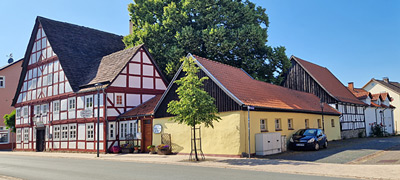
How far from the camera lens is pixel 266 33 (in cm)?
3177

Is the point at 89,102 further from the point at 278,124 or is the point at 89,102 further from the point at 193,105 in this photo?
the point at 278,124

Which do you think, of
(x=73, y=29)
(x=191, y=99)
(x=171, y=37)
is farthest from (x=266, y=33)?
(x=73, y=29)

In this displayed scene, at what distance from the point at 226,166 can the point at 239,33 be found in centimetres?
1684

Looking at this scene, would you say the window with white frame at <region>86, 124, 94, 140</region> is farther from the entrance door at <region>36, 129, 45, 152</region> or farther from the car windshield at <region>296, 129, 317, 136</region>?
the car windshield at <region>296, 129, 317, 136</region>

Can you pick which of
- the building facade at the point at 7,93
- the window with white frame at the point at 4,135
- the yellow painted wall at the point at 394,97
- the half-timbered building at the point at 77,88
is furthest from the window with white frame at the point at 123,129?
the yellow painted wall at the point at 394,97

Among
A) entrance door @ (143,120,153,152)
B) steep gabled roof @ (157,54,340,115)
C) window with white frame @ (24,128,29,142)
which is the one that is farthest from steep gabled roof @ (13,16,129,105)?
steep gabled roof @ (157,54,340,115)

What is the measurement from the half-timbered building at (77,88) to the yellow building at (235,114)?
424cm

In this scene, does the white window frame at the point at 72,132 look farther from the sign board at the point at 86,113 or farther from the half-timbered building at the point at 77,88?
the sign board at the point at 86,113

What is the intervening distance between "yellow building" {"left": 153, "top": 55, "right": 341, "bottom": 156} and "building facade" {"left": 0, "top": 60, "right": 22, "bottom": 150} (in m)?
28.1

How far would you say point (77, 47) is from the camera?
32.7 meters

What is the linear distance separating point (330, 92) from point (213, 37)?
13.5 m

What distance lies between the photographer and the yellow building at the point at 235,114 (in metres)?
18.4

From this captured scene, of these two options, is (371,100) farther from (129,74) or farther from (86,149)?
(86,149)

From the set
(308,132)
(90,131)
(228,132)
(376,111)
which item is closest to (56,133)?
(90,131)
